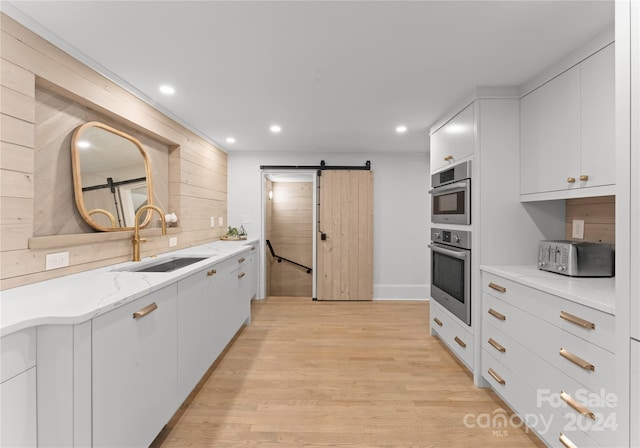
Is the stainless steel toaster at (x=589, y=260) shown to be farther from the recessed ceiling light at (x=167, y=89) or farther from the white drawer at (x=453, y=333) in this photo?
the recessed ceiling light at (x=167, y=89)

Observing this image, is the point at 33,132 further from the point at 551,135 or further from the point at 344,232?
the point at 344,232

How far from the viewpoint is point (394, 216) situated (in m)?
4.54

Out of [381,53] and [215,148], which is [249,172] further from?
[381,53]

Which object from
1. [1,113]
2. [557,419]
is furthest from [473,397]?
[1,113]

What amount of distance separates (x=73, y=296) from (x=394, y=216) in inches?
158

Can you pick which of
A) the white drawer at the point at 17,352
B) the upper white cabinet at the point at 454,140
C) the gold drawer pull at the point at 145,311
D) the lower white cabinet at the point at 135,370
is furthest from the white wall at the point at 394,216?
the white drawer at the point at 17,352

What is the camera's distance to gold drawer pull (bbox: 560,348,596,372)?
130cm

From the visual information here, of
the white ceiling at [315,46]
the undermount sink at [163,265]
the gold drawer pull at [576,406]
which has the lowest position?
the gold drawer pull at [576,406]

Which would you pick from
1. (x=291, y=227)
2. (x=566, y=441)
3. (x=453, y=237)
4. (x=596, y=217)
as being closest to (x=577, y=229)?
(x=596, y=217)

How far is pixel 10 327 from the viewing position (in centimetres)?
92

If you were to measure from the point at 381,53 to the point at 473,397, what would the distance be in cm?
245

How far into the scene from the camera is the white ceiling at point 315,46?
143cm

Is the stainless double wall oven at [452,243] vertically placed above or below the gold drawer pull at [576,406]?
above

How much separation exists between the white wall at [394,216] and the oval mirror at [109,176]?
196cm
